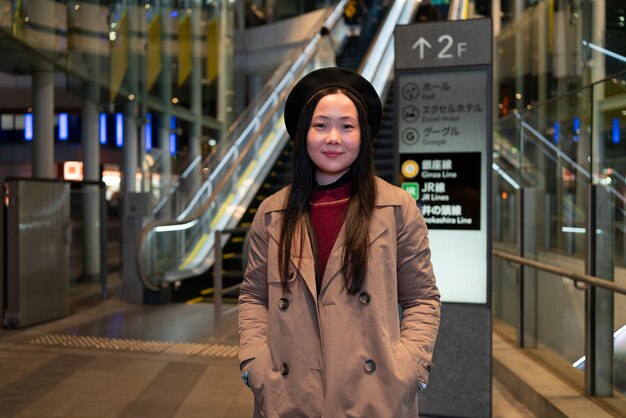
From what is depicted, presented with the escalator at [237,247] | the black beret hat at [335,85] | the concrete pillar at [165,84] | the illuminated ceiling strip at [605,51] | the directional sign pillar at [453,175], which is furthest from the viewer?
the concrete pillar at [165,84]

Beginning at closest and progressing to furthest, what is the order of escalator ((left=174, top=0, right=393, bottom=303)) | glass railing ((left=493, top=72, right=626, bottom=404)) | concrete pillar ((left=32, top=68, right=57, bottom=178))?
glass railing ((left=493, top=72, right=626, bottom=404)) → escalator ((left=174, top=0, right=393, bottom=303)) → concrete pillar ((left=32, top=68, right=57, bottom=178))

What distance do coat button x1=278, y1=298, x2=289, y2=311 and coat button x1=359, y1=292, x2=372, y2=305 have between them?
0.18 m

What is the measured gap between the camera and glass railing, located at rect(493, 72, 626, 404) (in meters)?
3.95

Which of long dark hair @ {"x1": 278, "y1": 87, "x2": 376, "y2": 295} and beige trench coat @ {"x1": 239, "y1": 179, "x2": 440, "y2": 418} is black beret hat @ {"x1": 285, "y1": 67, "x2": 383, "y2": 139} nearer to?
long dark hair @ {"x1": 278, "y1": 87, "x2": 376, "y2": 295}

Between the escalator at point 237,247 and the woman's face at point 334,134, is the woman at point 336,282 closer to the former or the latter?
the woman's face at point 334,134

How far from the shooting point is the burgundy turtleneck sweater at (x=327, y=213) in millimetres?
1770

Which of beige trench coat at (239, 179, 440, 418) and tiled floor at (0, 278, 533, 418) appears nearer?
beige trench coat at (239, 179, 440, 418)

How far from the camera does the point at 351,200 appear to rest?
5.89ft

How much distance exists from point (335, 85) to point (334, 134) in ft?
0.52

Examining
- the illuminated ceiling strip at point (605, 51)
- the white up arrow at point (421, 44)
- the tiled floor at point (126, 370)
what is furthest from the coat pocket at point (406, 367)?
the illuminated ceiling strip at point (605, 51)

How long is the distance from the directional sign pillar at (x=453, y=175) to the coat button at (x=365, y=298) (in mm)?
2031

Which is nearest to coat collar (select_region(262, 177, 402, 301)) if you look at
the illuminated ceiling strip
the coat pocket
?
the coat pocket

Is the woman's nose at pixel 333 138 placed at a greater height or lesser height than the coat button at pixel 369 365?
greater

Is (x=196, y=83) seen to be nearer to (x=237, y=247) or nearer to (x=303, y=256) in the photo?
(x=237, y=247)
